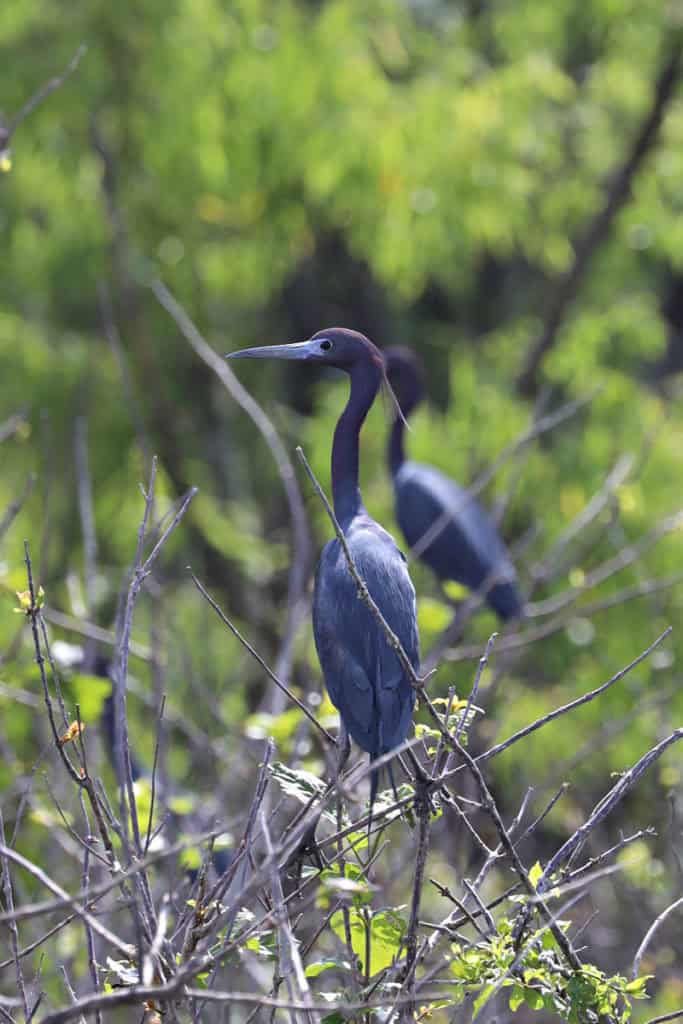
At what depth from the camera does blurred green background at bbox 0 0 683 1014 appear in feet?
17.6

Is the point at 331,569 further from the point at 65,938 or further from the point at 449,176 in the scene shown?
the point at 449,176

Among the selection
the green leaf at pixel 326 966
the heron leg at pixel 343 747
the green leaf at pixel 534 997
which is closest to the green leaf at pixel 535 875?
the green leaf at pixel 534 997

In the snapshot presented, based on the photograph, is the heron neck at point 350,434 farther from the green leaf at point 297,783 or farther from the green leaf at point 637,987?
the green leaf at point 637,987

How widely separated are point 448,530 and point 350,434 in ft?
8.36

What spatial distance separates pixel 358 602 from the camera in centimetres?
226

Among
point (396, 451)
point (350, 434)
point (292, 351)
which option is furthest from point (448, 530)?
point (292, 351)

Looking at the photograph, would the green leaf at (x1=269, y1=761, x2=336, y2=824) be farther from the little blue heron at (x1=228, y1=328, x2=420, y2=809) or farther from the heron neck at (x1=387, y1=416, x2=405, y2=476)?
the heron neck at (x1=387, y1=416, x2=405, y2=476)

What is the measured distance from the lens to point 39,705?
3021 mm

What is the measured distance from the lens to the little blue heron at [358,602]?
2180 millimetres

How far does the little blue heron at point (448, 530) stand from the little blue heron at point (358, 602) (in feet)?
7.67

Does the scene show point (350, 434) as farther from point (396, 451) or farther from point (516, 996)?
point (396, 451)

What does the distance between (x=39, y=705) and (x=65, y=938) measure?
2.51ft

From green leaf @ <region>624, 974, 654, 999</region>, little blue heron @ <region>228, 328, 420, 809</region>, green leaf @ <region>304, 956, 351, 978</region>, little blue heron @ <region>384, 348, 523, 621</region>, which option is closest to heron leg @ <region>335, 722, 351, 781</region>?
little blue heron @ <region>228, 328, 420, 809</region>

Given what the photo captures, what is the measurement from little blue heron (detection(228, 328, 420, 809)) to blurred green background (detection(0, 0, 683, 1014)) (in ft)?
8.25
